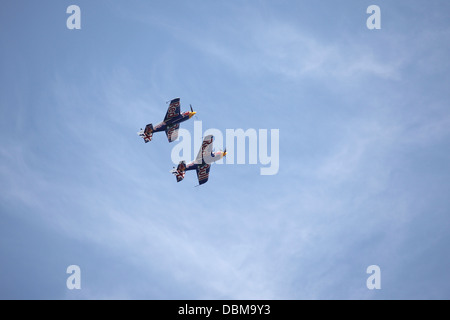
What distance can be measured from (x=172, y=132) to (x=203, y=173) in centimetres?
1372

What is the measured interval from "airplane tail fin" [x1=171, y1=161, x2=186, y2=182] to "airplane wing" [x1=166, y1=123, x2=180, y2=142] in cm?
985

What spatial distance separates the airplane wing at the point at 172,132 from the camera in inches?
4845

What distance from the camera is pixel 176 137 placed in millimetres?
123438

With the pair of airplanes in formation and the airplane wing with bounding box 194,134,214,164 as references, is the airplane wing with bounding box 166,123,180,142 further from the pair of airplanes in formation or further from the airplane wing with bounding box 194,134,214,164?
the airplane wing with bounding box 194,134,214,164

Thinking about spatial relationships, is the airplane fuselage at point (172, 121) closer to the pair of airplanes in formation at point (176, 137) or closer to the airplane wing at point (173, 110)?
the pair of airplanes in formation at point (176, 137)

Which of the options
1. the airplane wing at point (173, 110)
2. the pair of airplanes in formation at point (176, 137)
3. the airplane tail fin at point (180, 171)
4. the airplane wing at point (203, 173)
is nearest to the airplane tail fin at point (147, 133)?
the pair of airplanes in formation at point (176, 137)

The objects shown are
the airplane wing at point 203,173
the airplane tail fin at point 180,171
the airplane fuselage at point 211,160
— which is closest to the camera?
the airplane tail fin at point 180,171

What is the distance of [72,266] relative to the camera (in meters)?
122

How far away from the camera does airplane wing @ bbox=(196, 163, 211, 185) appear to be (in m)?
117

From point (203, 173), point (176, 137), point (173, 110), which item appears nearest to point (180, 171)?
point (203, 173)
